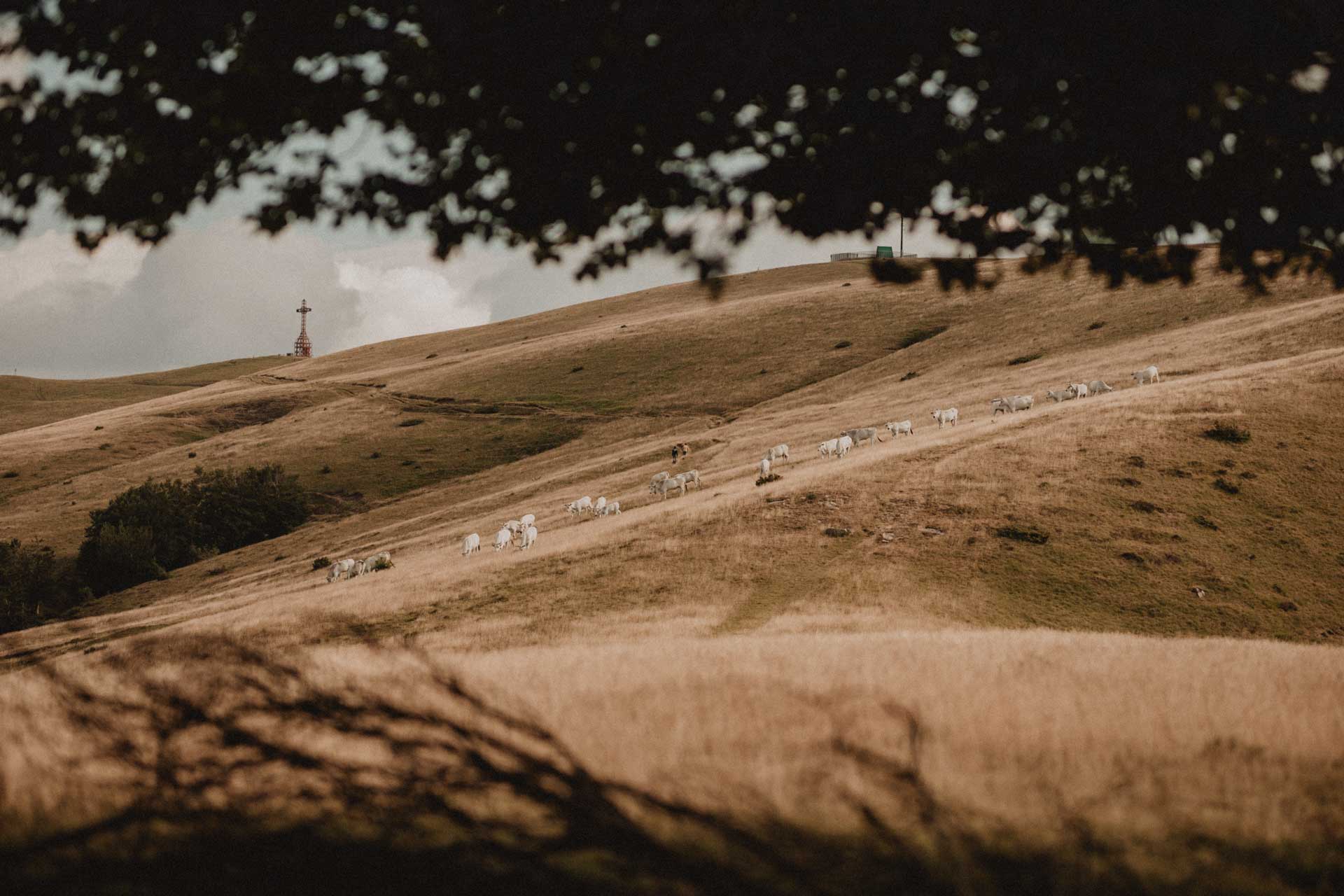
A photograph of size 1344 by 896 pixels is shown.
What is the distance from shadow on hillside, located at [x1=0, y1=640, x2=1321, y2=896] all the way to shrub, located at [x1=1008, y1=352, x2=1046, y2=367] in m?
76.1

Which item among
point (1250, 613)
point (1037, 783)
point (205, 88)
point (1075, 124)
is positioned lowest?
point (1250, 613)

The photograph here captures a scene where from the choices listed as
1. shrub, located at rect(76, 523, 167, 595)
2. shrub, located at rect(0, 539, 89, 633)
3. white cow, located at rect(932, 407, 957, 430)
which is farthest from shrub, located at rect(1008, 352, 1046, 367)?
shrub, located at rect(0, 539, 89, 633)

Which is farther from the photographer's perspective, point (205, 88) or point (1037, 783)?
point (205, 88)

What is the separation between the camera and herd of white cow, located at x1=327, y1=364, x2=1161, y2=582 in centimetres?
4225

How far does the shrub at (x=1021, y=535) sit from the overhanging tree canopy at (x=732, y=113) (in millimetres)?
19076

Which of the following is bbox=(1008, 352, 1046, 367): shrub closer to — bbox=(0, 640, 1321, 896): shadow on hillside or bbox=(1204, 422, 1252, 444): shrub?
bbox=(1204, 422, 1252, 444): shrub

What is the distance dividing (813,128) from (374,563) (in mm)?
41787

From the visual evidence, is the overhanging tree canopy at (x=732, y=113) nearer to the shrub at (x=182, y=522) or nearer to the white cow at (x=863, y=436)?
the white cow at (x=863, y=436)

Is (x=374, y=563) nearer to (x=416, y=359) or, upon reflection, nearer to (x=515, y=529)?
(x=515, y=529)

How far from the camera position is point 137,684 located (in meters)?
8.03

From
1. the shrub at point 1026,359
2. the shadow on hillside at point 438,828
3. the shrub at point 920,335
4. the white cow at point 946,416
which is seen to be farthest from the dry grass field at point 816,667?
the shrub at point 920,335

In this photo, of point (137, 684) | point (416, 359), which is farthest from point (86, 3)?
point (416, 359)

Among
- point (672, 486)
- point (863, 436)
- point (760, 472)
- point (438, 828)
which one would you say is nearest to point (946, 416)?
point (863, 436)

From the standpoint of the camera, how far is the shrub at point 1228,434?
32.5 metres
